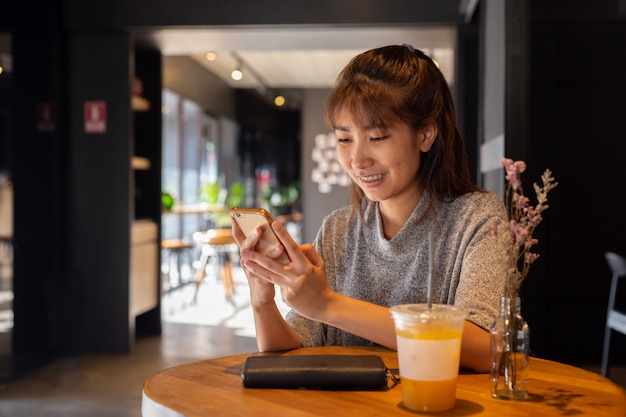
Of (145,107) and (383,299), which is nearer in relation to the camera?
(383,299)

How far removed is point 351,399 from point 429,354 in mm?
167

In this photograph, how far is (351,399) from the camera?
1109 millimetres

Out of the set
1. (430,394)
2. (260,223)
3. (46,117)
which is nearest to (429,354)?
(430,394)

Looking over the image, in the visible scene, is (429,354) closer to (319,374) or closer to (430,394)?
(430,394)

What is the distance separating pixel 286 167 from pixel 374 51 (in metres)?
13.0

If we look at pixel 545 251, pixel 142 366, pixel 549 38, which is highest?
pixel 549 38

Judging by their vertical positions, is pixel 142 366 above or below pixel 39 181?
below

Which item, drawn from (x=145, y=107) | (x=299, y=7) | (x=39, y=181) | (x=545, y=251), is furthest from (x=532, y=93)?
(x=39, y=181)

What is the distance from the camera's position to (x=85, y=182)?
17.3 feet

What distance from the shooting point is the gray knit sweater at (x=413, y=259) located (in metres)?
1.36

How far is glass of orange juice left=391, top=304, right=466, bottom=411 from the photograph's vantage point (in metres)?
1.01

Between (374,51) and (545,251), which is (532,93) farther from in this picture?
(374,51)

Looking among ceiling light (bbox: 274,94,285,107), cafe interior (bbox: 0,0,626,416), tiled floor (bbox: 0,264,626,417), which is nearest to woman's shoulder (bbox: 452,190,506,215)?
cafe interior (bbox: 0,0,626,416)

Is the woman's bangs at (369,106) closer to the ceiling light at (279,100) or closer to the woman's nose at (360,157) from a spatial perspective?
the woman's nose at (360,157)
